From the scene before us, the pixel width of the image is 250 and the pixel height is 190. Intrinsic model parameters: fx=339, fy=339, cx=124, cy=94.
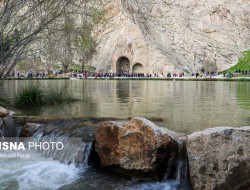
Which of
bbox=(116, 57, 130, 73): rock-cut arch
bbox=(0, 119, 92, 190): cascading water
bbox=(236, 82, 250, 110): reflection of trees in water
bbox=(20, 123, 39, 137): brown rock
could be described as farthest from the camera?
bbox=(116, 57, 130, 73): rock-cut arch

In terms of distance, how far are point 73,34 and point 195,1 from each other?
286 ft

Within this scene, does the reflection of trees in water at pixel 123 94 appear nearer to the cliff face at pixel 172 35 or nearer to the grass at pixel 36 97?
the grass at pixel 36 97

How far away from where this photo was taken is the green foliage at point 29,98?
662 inches

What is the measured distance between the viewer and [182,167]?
308 inches

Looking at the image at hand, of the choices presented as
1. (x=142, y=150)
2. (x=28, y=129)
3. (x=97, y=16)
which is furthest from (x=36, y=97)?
(x=142, y=150)

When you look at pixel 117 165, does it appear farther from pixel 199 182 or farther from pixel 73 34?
pixel 73 34

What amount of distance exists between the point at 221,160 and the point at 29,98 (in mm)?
12121

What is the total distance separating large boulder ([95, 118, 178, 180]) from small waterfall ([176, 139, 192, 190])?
0.12 meters

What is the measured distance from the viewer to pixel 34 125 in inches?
442

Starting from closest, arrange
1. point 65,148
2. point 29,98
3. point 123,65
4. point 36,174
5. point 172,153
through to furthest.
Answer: point 172,153 → point 36,174 → point 65,148 → point 29,98 → point 123,65

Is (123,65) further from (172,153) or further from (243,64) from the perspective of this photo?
(172,153)

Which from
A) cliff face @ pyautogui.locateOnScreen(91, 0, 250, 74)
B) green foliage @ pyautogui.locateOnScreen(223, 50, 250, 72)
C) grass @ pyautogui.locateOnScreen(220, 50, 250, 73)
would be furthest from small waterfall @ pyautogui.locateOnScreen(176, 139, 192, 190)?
green foliage @ pyautogui.locateOnScreen(223, 50, 250, 72)

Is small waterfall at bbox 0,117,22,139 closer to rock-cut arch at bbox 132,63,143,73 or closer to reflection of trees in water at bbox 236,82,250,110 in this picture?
reflection of trees in water at bbox 236,82,250,110

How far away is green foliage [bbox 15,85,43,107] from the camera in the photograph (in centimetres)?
1681
